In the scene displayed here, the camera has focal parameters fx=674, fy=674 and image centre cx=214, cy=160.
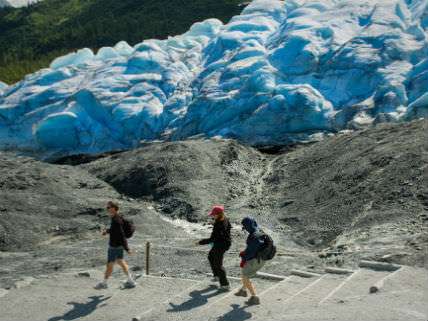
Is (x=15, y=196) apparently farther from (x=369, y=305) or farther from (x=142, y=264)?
(x=369, y=305)

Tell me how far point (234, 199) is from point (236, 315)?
13.1m

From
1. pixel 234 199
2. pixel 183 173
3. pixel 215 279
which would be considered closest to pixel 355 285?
pixel 215 279

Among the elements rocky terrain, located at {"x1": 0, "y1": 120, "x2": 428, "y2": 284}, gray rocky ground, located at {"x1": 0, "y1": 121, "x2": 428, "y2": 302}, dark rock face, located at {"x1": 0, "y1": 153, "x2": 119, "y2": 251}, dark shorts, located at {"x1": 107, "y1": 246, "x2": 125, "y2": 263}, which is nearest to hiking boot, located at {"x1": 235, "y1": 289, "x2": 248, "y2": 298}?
dark shorts, located at {"x1": 107, "y1": 246, "x2": 125, "y2": 263}

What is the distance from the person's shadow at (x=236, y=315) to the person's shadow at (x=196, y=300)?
26.1 inches

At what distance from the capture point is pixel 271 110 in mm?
32969

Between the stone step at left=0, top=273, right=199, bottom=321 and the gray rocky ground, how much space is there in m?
1.35

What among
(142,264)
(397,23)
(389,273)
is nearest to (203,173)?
(142,264)

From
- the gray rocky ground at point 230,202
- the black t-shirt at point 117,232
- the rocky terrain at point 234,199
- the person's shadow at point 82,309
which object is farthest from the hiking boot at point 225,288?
the rocky terrain at point 234,199

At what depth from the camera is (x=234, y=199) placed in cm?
2177

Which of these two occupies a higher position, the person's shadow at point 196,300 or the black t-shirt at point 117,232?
the black t-shirt at point 117,232

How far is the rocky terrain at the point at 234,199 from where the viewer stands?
46.9ft

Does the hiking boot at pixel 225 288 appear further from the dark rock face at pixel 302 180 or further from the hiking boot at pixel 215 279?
the dark rock face at pixel 302 180

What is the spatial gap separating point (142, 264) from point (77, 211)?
6.80m

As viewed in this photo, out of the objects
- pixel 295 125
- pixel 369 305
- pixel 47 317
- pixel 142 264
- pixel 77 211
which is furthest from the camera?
pixel 295 125
